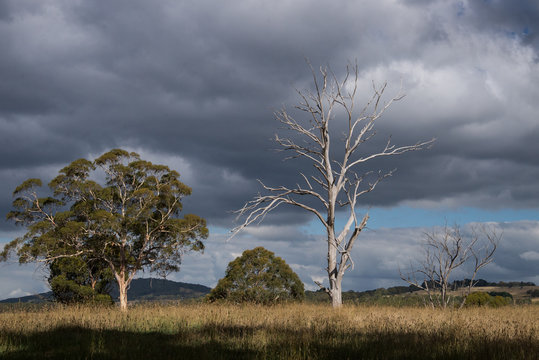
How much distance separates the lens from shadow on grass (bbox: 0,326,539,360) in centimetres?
855

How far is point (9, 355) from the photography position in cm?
893

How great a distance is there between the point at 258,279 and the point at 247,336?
27.7m

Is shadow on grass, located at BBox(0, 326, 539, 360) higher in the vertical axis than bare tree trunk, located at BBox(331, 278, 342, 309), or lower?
lower

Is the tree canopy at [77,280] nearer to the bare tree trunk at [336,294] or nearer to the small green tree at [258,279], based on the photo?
the small green tree at [258,279]

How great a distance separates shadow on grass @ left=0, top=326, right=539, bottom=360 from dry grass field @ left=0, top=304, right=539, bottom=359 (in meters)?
0.02

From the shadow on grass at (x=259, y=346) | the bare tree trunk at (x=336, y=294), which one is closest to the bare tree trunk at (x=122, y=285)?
the bare tree trunk at (x=336, y=294)

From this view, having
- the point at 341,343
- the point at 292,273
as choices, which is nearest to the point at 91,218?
the point at 292,273

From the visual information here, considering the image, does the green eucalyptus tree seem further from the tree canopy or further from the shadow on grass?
the shadow on grass

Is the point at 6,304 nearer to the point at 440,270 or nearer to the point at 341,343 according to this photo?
the point at 341,343

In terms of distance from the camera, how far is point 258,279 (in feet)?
124

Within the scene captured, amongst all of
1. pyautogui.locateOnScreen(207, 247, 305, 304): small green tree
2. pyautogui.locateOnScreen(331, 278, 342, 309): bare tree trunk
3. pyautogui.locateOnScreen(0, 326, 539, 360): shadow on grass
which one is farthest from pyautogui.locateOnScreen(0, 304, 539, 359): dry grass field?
pyautogui.locateOnScreen(207, 247, 305, 304): small green tree

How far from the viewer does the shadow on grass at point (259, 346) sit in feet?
28.0

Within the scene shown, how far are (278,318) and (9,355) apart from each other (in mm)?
6735

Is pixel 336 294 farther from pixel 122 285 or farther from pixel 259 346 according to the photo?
pixel 122 285
